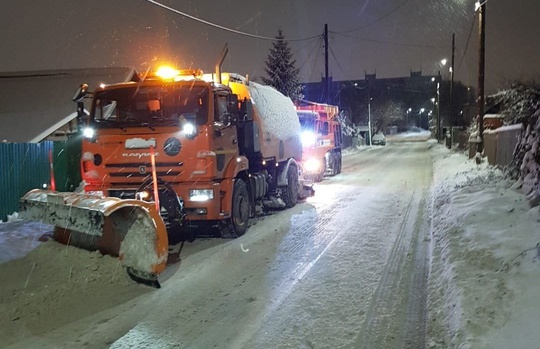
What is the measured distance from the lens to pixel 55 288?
5.74 metres

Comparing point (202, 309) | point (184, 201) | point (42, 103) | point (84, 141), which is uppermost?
point (42, 103)

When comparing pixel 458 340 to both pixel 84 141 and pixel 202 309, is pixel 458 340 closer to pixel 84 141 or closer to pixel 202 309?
pixel 202 309

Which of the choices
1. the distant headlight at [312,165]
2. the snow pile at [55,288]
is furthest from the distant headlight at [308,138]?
the snow pile at [55,288]

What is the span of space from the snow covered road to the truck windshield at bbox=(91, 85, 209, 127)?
7.60ft

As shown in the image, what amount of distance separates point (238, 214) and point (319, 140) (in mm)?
12105

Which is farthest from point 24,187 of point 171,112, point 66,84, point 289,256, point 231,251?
point 66,84

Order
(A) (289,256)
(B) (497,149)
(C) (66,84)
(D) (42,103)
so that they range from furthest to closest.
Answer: (C) (66,84) → (D) (42,103) → (B) (497,149) → (A) (289,256)

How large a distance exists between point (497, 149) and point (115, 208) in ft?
43.6

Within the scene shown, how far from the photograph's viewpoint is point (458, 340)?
3965 millimetres

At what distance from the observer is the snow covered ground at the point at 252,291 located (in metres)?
4.36

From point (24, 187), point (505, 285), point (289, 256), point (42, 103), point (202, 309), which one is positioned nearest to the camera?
point (505, 285)

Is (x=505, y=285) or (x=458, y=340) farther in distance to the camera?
(x=505, y=285)

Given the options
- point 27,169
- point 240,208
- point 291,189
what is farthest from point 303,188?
point 27,169

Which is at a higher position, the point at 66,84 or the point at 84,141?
the point at 66,84
